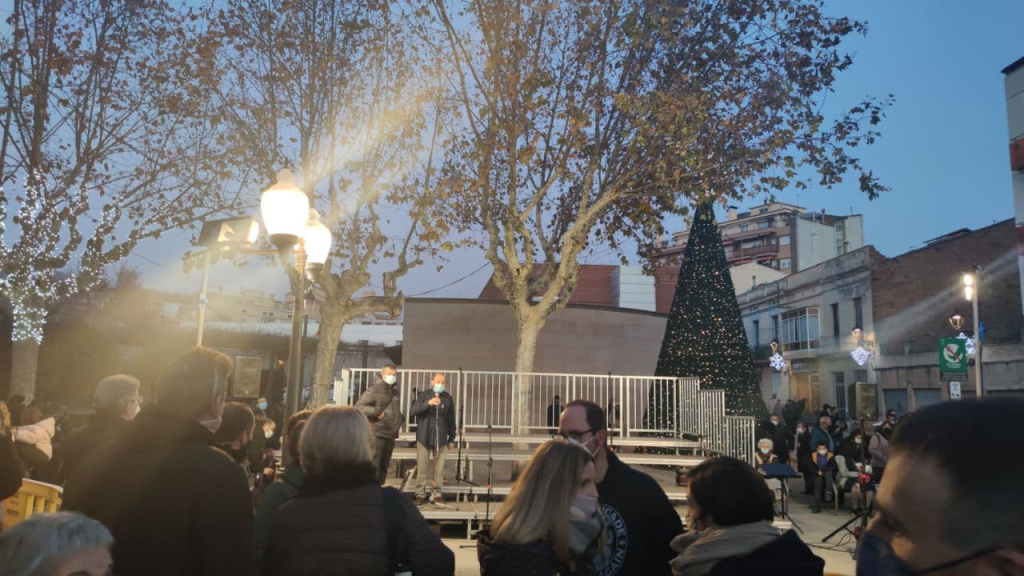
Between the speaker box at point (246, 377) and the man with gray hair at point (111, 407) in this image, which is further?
the speaker box at point (246, 377)

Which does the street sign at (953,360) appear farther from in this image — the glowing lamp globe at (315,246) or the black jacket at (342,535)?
the black jacket at (342,535)

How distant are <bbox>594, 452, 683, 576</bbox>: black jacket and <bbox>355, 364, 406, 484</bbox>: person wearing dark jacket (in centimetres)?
654

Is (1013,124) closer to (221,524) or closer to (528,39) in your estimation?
(528,39)

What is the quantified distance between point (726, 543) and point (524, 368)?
10266 mm

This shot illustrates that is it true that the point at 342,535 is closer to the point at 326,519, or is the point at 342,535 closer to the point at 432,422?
the point at 326,519

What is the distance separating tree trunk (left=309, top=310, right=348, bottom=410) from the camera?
16.1 m

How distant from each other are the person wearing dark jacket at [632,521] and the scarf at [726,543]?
54 cm

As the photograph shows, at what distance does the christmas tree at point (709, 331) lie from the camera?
17016 millimetres

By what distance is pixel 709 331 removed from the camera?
1734 cm

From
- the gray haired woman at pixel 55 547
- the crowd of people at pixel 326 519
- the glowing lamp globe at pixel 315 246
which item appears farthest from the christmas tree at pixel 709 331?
the gray haired woman at pixel 55 547

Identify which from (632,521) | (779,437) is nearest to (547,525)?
(632,521)

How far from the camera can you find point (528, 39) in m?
12.5

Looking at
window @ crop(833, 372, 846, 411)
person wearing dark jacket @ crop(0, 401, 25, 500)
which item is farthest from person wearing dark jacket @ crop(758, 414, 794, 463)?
window @ crop(833, 372, 846, 411)

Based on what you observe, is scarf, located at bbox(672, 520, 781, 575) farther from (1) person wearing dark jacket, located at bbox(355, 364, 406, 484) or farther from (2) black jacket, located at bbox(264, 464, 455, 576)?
(1) person wearing dark jacket, located at bbox(355, 364, 406, 484)
